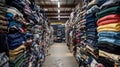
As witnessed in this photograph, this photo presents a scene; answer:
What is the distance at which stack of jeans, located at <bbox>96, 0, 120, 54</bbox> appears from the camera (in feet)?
5.42

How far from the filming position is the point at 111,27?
1.78 m

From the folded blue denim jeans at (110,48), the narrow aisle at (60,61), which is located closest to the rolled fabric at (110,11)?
the folded blue denim jeans at (110,48)

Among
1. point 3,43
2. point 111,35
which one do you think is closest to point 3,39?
point 3,43

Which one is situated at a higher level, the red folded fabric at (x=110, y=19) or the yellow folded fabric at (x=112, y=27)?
the red folded fabric at (x=110, y=19)

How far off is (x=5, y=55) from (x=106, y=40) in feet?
4.20

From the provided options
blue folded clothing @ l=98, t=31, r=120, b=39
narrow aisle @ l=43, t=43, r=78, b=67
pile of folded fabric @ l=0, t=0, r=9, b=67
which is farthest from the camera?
narrow aisle @ l=43, t=43, r=78, b=67

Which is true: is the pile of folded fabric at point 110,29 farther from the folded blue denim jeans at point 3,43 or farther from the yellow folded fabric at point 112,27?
the folded blue denim jeans at point 3,43

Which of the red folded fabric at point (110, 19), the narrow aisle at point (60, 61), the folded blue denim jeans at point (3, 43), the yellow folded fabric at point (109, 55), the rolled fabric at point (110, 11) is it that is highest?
the rolled fabric at point (110, 11)

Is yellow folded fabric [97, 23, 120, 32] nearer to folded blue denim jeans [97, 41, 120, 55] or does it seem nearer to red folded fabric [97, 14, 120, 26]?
red folded fabric [97, 14, 120, 26]

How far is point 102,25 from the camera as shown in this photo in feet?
7.03

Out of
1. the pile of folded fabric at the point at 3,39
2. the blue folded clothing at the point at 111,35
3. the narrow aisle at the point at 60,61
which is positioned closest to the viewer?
the blue folded clothing at the point at 111,35

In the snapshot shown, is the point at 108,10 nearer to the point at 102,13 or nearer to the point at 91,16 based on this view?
the point at 102,13

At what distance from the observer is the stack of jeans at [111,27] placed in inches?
65.0

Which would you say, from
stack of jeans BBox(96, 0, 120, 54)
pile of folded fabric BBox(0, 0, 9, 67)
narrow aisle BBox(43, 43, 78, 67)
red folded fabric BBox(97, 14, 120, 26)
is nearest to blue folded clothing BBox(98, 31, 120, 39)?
stack of jeans BBox(96, 0, 120, 54)
